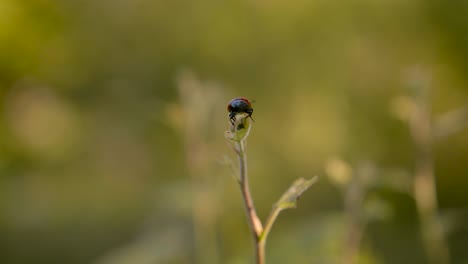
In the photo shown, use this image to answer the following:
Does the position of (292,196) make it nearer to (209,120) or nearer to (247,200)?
(247,200)

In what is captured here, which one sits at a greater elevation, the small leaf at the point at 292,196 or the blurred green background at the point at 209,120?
the blurred green background at the point at 209,120

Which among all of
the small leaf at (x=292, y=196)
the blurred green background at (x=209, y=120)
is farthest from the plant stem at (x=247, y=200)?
the blurred green background at (x=209, y=120)

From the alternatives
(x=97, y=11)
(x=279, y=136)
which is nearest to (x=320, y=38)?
(x=279, y=136)

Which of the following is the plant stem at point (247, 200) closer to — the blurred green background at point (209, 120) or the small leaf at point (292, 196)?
the small leaf at point (292, 196)

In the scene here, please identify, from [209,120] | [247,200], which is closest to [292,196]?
[247,200]

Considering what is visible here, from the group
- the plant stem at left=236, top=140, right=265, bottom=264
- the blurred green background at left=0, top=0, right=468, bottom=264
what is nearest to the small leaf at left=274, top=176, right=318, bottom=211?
the plant stem at left=236, top=140, right=265, bottom=264

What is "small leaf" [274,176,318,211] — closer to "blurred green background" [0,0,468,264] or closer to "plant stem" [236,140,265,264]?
"plant stem" [236,140,265,264]

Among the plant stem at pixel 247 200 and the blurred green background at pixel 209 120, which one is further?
the blurred green background at pixel 209 120

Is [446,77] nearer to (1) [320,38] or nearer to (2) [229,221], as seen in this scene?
(1) [320,38]
